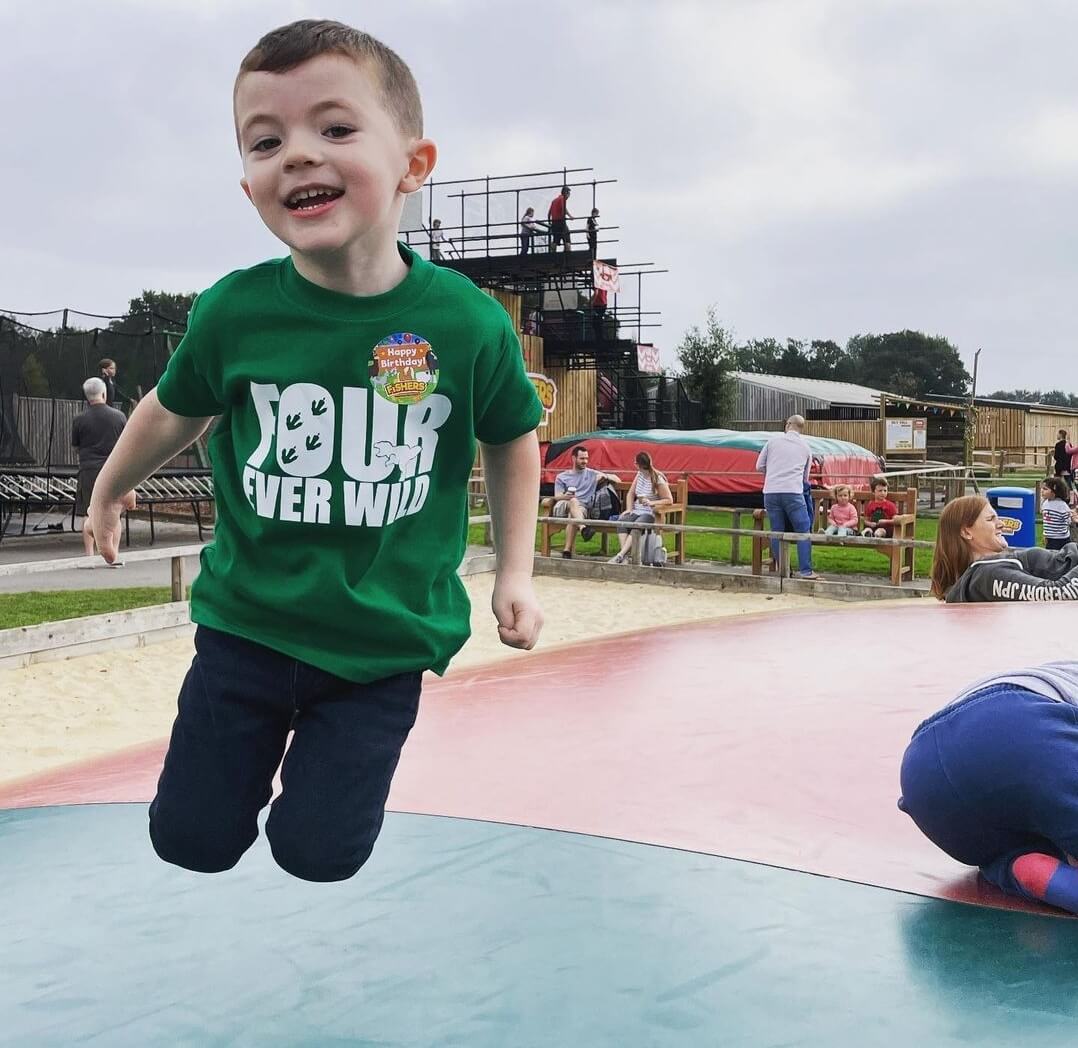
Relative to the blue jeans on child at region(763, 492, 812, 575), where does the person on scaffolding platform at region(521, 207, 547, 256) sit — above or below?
above

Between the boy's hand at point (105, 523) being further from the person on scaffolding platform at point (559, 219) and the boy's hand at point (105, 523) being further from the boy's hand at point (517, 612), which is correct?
the person on scaffolding platform at point (559, 219)

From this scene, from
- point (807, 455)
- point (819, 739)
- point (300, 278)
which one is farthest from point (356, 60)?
point (807, 455)

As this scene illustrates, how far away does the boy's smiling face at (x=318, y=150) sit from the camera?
4.73 feet

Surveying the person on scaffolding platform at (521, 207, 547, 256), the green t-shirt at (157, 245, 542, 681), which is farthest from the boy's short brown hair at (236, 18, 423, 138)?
the person on scaffolding platform at (521, 207, 547, 256)

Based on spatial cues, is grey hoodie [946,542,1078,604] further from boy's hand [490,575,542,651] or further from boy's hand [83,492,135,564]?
→ boy's hand [83,492,135,564]

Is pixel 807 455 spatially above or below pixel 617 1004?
above

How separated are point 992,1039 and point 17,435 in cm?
1215

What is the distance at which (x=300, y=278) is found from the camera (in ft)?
5.34

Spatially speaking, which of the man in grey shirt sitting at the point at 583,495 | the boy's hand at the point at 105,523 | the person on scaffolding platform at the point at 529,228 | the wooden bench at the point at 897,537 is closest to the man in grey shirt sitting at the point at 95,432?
the man in grey shirt sitting at the point at 583,495

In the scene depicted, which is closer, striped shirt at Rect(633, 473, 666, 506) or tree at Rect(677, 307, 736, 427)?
striped shirt at Rect(633, 473, 666, 506)

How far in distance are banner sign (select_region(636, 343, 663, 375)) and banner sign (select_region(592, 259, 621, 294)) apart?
4.59 feet

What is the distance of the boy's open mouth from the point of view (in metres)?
1.48

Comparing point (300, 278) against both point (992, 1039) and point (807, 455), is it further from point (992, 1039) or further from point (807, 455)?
point (807, 455)

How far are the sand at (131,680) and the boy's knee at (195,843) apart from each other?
2.58 meters
